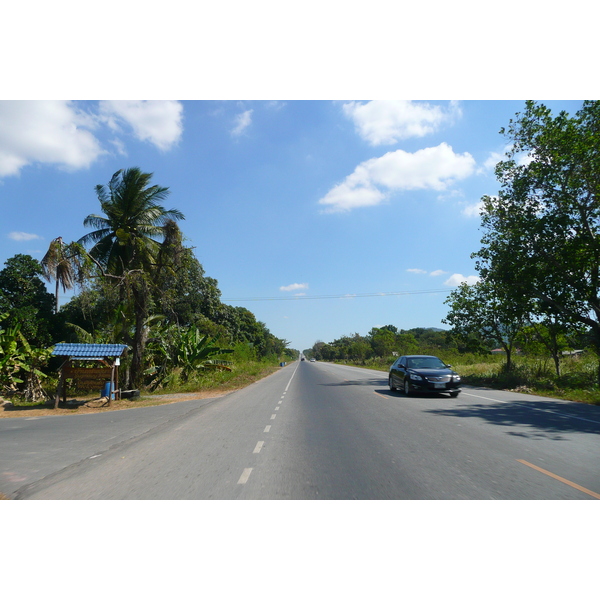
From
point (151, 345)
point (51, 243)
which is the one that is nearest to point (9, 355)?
point (51, 243)

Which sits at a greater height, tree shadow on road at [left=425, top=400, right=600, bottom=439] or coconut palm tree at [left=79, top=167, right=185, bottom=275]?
coconut palm tree at [left=79, top=167, right=185, bottom=275]

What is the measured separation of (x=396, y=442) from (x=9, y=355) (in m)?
Answer: 16.8

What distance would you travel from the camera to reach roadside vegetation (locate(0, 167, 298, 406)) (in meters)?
18.9

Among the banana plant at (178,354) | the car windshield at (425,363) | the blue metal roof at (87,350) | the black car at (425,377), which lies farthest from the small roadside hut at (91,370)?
the car windshield at (425,363)

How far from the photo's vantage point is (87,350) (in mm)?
16094

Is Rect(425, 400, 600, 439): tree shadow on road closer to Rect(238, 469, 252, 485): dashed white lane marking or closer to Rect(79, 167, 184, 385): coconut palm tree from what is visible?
Rect(238, 469, 252, 485): dashed white lane marking

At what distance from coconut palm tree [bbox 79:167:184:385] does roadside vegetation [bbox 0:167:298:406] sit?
0.05 metres

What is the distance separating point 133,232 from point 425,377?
14.6 metres

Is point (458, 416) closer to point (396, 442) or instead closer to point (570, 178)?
point (396, 442)

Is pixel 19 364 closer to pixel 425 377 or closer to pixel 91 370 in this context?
pixel 91 370

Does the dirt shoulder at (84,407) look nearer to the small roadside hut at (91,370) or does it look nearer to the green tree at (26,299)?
the small roadside hut at (91,370)

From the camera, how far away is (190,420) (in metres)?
12.2

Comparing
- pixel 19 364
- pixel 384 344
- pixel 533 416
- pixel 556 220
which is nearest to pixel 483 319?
pixel 556 220

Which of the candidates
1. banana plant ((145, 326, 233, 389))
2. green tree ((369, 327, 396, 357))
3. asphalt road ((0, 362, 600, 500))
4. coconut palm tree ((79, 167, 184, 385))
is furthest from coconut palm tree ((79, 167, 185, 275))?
green tree ((369, 327, 396, 357))
